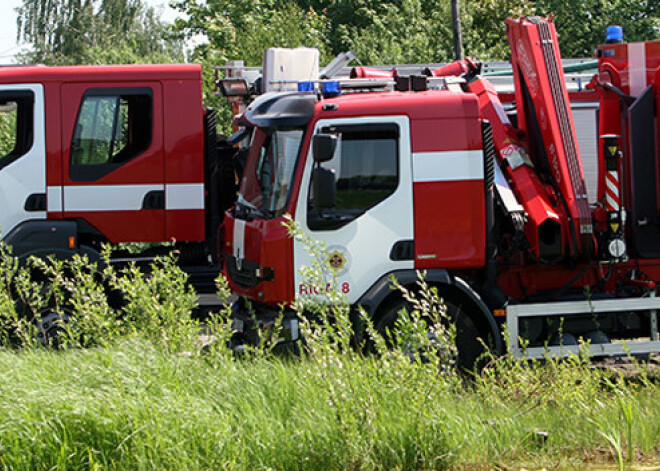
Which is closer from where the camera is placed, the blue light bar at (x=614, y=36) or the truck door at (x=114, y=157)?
the blue light bar at (x=614, y=36)

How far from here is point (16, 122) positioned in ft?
33.5

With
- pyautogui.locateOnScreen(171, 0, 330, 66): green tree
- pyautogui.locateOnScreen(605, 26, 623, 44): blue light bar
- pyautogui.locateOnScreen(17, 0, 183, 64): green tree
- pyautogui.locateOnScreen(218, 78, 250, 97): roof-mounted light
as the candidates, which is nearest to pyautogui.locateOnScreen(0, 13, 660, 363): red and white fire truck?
pyautogui.locateOnScreen(605, 26, 623, 44): blue light bar

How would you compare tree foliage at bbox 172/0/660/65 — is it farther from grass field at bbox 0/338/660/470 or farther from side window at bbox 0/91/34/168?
grass field at bbox 0/338/660/470

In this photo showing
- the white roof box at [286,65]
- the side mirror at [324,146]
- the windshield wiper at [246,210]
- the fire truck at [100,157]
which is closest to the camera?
the side mirror at [324,146]

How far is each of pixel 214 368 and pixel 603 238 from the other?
396 cm

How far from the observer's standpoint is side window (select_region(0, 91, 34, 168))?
1012 cm

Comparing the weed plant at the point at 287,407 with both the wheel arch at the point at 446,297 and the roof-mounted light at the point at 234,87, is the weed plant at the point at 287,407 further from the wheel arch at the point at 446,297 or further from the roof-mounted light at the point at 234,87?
the roof-mounted light at the point at 234,87

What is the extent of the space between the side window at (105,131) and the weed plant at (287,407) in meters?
3.65

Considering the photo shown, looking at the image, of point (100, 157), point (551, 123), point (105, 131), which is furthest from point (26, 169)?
point (551, 123)

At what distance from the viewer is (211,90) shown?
1817 cm

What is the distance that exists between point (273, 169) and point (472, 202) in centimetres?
165

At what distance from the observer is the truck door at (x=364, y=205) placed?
810 centimetres

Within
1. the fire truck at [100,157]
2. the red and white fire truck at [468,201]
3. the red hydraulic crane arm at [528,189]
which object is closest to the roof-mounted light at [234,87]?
the fire truck at [100,157]

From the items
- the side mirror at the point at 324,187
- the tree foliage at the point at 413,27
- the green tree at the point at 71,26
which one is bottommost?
the side mirror at the point at 324,187
